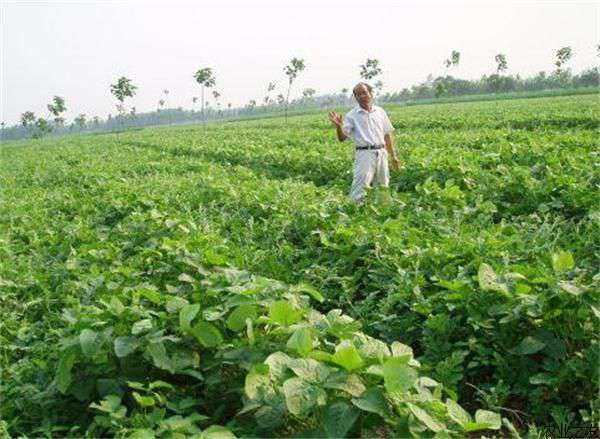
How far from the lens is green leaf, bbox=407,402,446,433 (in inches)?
83.0

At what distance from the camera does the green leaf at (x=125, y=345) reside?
2613 mm

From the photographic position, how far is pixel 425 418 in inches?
83.7

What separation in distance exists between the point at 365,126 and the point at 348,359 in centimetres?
564

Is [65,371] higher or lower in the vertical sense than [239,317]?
lower

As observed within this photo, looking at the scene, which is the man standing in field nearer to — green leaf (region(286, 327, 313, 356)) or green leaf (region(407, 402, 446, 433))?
green leaf (region(286, 327, 313, 356))

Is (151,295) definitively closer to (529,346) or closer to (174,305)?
(174,305)

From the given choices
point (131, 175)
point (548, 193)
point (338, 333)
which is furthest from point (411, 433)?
point (131, 175)

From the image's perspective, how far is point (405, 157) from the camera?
35.0 feet

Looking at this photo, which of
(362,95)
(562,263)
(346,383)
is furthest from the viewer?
(362,95)

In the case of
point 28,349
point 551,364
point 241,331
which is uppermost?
point 241,331

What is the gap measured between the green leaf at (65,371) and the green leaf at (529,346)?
7.33 ft

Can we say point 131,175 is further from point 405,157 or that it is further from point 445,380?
point 445,380

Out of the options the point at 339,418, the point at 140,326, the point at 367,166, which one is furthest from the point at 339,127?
the point at 339,418

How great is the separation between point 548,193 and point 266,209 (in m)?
3.23
